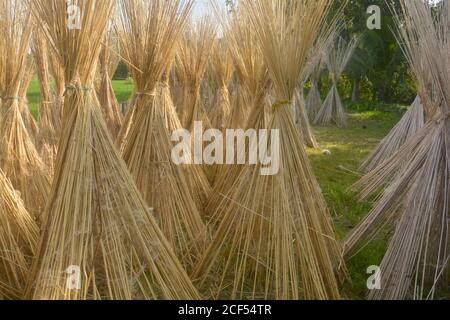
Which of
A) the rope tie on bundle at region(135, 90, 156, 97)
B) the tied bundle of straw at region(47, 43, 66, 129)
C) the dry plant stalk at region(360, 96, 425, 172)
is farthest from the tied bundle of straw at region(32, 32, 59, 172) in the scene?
the dry plant stalk at region(360, 96, 425, 172)

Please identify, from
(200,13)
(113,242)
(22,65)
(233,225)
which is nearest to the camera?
(113,242)

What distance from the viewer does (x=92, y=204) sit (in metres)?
1.65

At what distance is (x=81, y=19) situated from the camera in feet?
5.43

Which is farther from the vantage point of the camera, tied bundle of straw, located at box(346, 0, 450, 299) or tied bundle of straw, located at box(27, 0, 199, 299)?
tied bundle of straw, located at box(346, 0, 450, 299)

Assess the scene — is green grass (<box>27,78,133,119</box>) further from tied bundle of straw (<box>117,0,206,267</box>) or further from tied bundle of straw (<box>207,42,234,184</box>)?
tied bundle of straw (<box>117,0,206,267</box>)

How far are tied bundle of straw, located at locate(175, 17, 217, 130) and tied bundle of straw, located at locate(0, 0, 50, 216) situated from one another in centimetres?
123

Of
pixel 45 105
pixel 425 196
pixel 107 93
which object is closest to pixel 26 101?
pixel 45 105

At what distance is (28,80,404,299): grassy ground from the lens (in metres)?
2.37

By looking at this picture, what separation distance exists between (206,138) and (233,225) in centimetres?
182

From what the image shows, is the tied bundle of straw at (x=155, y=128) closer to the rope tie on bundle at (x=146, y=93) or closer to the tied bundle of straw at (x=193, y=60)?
the rope tie on bundle at (x=146, y=93)

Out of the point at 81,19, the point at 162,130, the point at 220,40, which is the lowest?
the point at 162,130

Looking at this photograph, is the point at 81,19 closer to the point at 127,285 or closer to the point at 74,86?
the point at 74,86

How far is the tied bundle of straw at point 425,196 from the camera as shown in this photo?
1.92 m
